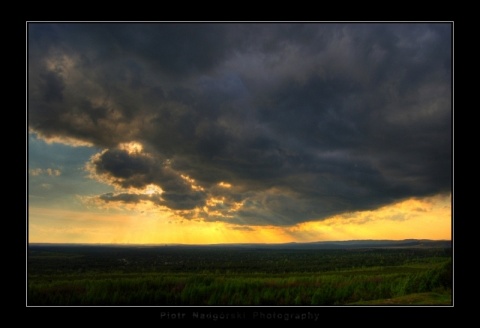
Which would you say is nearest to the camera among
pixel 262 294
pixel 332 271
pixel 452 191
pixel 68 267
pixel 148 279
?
pixel 452 191

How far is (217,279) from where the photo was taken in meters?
9.17

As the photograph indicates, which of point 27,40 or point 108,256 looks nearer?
point 27,40

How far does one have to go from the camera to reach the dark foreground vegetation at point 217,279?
8203mm

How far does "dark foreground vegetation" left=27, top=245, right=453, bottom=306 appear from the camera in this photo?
8203mm

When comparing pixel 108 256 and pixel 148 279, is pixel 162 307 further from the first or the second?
pixel 108 256

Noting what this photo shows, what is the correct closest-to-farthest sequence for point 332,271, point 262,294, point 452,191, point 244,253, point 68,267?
point 452,191
point 262,294
point 68,267
point 332,271
point 244,253

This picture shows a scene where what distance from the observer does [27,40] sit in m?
7.20

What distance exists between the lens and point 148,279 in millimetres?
9055

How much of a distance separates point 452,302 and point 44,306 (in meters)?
7.91

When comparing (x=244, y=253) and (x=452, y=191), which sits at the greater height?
(x=452, y=191)

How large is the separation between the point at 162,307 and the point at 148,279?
210cm

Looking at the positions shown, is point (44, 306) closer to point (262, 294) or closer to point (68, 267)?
point (68, 267)
